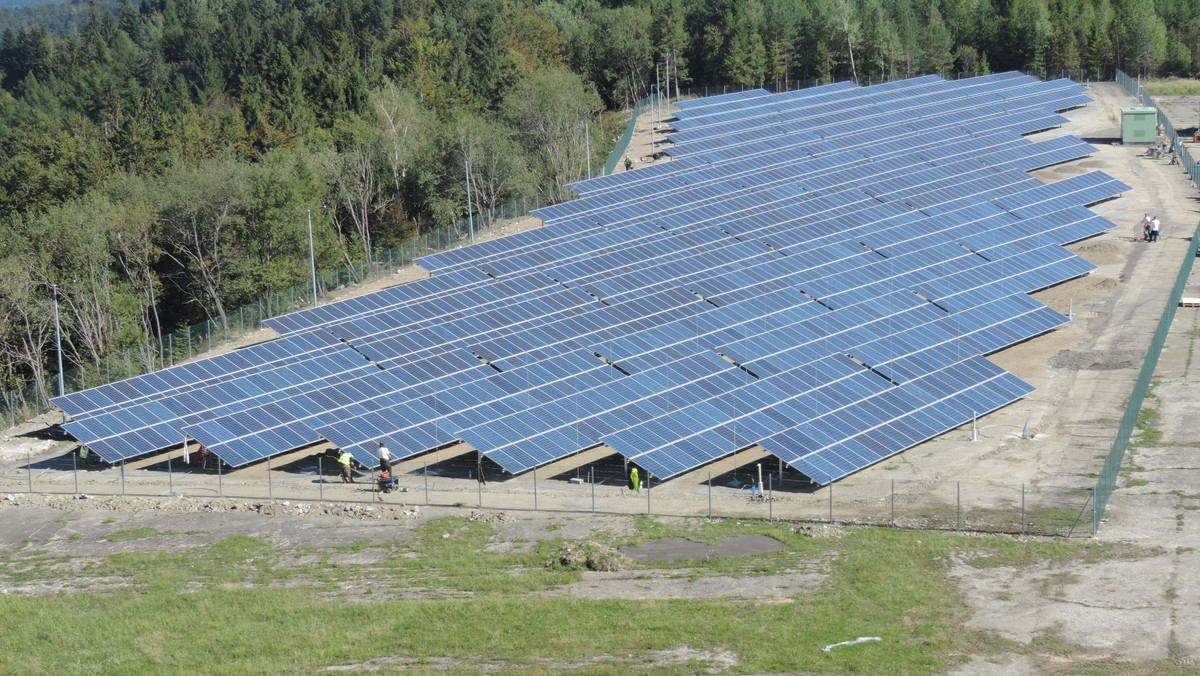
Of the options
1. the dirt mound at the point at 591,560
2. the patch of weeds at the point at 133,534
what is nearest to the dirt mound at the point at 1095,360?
the dirt mound at the point at 591,560

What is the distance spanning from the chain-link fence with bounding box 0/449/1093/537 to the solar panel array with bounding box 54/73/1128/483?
4.29 ft

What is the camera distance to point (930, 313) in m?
73.4

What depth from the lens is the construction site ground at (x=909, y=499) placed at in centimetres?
4534

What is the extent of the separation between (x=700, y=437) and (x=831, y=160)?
5074 cm

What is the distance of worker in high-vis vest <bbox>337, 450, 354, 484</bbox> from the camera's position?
189 feet

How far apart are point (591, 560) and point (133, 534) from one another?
1727 centimetres

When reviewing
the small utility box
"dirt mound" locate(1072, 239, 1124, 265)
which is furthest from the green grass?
"dirt mound" locate(1072, 239, 1124, 265)

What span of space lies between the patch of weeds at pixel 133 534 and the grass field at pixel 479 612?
156cm

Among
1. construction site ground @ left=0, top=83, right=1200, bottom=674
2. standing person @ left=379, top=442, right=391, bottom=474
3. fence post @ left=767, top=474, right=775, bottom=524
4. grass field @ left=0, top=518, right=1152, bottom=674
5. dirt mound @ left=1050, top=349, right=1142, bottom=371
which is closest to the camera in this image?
grass field @ left=0, top=518, right=1152, bottom=674

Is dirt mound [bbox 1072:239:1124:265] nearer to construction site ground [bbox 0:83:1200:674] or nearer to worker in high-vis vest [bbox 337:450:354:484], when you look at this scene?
construction site ground [bbox 0:83:1200:674]

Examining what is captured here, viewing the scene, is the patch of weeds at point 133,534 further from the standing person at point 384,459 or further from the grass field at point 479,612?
the standing person at point 384,459

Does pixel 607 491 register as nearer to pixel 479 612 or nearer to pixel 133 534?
pixel 479 612

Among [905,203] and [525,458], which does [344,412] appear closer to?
[525,458]

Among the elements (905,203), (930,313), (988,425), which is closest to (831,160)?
(905,203)
